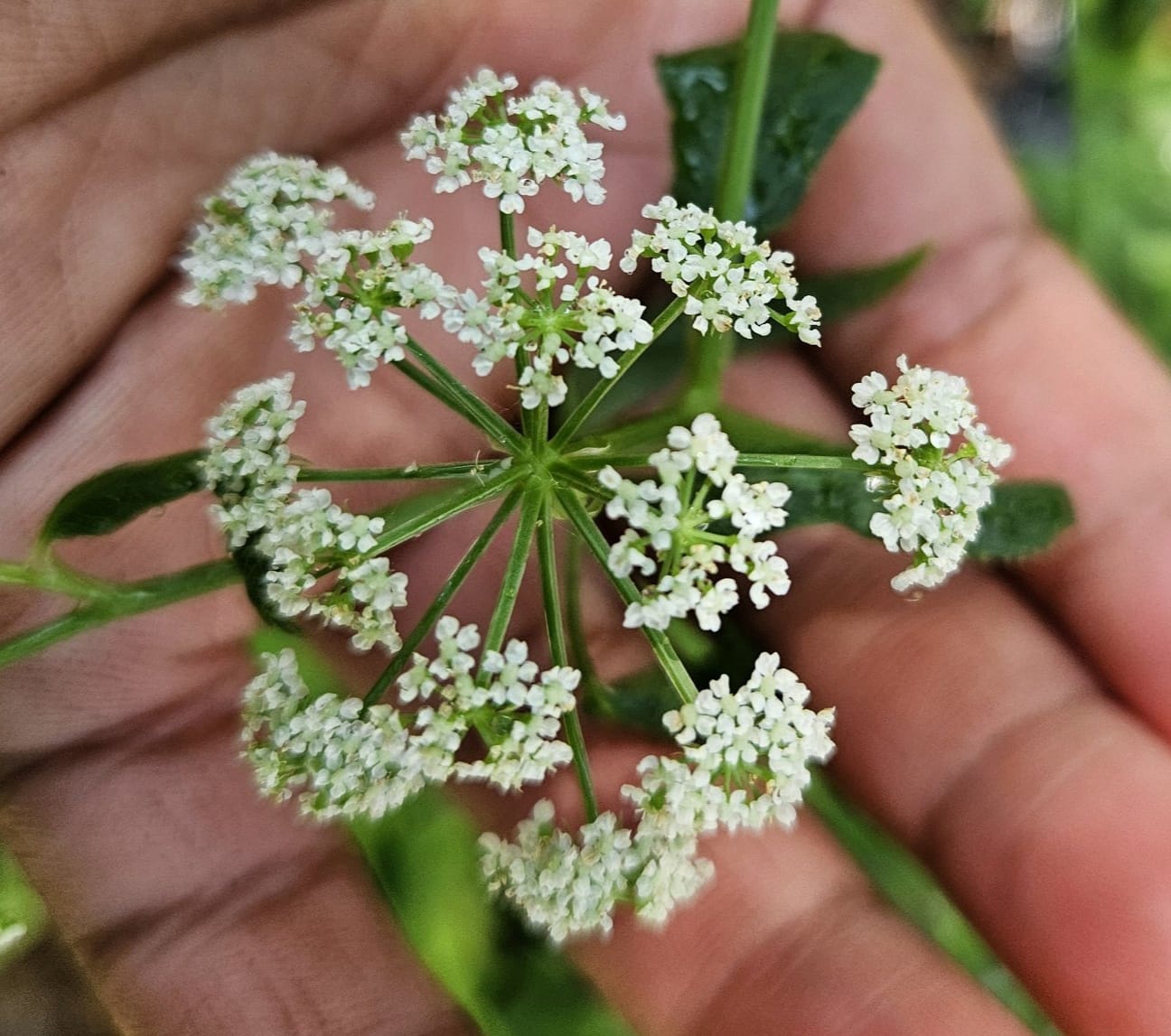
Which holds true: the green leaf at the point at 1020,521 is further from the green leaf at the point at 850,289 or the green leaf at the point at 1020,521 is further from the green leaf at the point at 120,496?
the green leaf at the point at 120,496

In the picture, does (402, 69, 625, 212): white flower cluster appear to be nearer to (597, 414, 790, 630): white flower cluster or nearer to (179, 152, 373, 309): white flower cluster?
(179, 152, 373, 309): white flower cluster

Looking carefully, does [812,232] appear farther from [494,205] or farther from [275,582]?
[275,582]

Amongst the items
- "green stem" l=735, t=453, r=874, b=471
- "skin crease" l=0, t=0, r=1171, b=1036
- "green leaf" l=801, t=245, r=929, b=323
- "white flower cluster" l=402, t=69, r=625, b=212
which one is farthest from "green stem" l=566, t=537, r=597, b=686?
"green leaf" l=801, t=245, r=929, b=323

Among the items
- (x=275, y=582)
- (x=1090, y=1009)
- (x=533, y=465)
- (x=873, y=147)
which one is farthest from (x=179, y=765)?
(x=873, y=147)

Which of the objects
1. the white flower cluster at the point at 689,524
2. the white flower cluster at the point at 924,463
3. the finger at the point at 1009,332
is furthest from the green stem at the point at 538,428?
the finger at the point at 1009,332

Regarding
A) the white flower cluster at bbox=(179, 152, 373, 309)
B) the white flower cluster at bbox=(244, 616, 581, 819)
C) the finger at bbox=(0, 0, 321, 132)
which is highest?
the finger at bbox=(0, 0, 321, 132)

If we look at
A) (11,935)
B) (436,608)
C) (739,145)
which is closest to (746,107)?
(739,145)

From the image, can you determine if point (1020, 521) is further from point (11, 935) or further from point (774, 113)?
point (11, 935)
